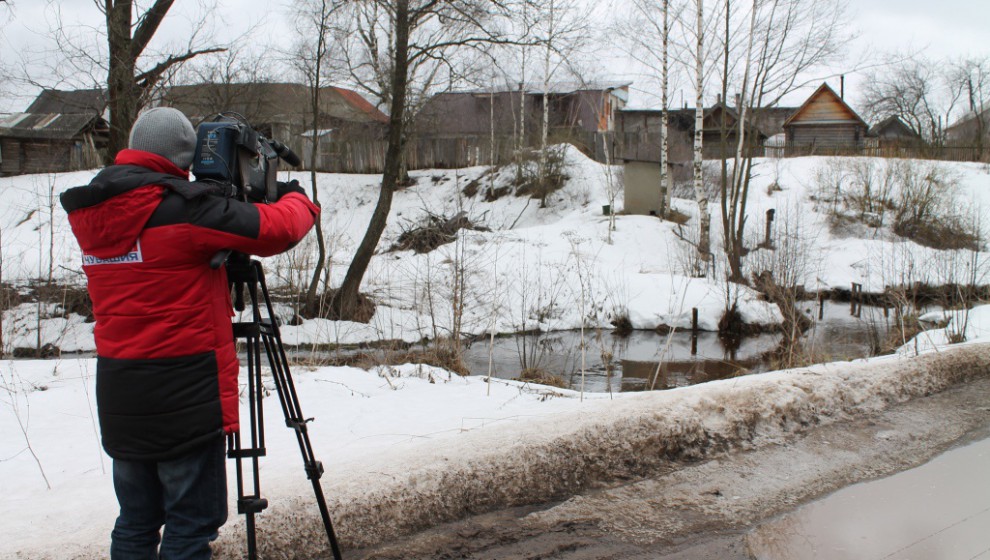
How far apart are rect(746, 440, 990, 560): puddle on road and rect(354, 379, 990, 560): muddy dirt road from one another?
0.09 m

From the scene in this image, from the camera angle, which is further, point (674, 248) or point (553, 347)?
point (674, 248)

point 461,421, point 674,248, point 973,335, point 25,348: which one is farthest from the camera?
point 674,248

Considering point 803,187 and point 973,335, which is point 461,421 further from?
point 803,187

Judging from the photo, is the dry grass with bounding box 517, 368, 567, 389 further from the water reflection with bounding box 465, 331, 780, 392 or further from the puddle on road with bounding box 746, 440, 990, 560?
the puddle on road with bounding box 746, 440, 990, 560

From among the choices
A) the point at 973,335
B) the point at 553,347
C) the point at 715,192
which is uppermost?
the point at 715,192

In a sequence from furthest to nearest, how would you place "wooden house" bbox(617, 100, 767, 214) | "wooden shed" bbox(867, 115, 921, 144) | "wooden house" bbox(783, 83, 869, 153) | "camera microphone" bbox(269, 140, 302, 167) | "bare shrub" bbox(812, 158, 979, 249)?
"wooden shed" bbox(867, 115, 921, 144) < "wooden house" bbox(783, 83, 869, 153) < "wooden house" bbox(617, 100, 767, 214) < "bare shrub" bbox(812, 158, 979, 249) < "camera microphone" bbox(269, 140, 302, 167)

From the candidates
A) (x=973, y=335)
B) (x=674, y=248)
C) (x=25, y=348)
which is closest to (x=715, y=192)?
(x=674, y=248)

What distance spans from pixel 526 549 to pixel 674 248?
18.2m

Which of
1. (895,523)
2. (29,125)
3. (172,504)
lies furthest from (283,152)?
(29,125)

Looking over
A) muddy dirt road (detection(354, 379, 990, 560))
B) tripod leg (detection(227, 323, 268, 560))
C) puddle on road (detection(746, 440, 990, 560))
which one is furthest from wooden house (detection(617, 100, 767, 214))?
tripod leg (detection(227, 323, 268, 560))

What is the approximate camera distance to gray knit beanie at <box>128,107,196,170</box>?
2.38 m

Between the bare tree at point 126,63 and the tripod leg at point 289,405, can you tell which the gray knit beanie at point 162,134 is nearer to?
the tripod leg at point 289,405

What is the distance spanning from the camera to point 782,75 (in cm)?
1772

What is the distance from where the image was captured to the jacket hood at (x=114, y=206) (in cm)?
222
